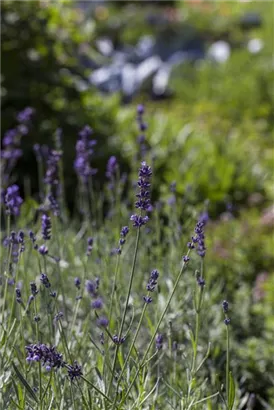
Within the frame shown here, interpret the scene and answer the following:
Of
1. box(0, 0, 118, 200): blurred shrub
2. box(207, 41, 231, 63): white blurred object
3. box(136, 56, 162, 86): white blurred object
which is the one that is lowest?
box(0, 0, 118, 200): blurred shrub

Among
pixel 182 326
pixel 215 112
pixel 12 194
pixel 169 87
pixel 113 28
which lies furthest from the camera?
pixel 113 28

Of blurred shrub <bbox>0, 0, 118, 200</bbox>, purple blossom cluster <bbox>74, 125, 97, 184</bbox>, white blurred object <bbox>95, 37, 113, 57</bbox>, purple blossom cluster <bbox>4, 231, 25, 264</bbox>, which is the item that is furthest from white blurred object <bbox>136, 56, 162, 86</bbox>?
purple blossom cluster <bbox>4, 231, 25, 264</bbox>

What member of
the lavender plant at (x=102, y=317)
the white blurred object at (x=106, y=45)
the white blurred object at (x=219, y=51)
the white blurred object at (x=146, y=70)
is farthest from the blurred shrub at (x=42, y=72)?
the white blurred object at (x=106, y=45)

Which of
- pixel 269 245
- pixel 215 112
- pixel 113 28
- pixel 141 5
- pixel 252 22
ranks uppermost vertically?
pixel 141 5

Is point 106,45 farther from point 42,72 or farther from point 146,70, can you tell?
point 42,72

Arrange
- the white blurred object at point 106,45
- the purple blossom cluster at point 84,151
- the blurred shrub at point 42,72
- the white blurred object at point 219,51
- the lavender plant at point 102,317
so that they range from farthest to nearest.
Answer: the white blurred object at point 106,45 → the white blurred object at point 219,51 → the blurred shrub at point 42,72 → the purple blossom cluster at point 84,151 → the lavender plant at point 102,317

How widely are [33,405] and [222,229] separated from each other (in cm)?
308

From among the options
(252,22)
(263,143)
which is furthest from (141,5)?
(263,143)

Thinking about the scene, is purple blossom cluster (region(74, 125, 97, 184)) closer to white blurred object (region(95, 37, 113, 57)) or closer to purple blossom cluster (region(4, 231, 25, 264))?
purple blossom cluster (region(4, 231, 25, 264))

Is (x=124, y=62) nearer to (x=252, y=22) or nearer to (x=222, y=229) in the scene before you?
(x=252, y=22)

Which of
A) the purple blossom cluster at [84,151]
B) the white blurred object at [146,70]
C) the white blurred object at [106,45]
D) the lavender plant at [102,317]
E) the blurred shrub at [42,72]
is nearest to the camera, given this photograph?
the lavender plant at [102,317]

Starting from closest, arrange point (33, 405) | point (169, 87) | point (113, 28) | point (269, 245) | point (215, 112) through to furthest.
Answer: point (33, 405)
point (269, 245)
point (215, 112)
point (169, 87)
point (113, 28)

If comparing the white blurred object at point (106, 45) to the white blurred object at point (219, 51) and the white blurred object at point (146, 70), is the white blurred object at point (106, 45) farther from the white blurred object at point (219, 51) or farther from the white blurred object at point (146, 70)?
the white blurred object at point (219, 51)

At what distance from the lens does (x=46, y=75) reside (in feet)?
18.3
